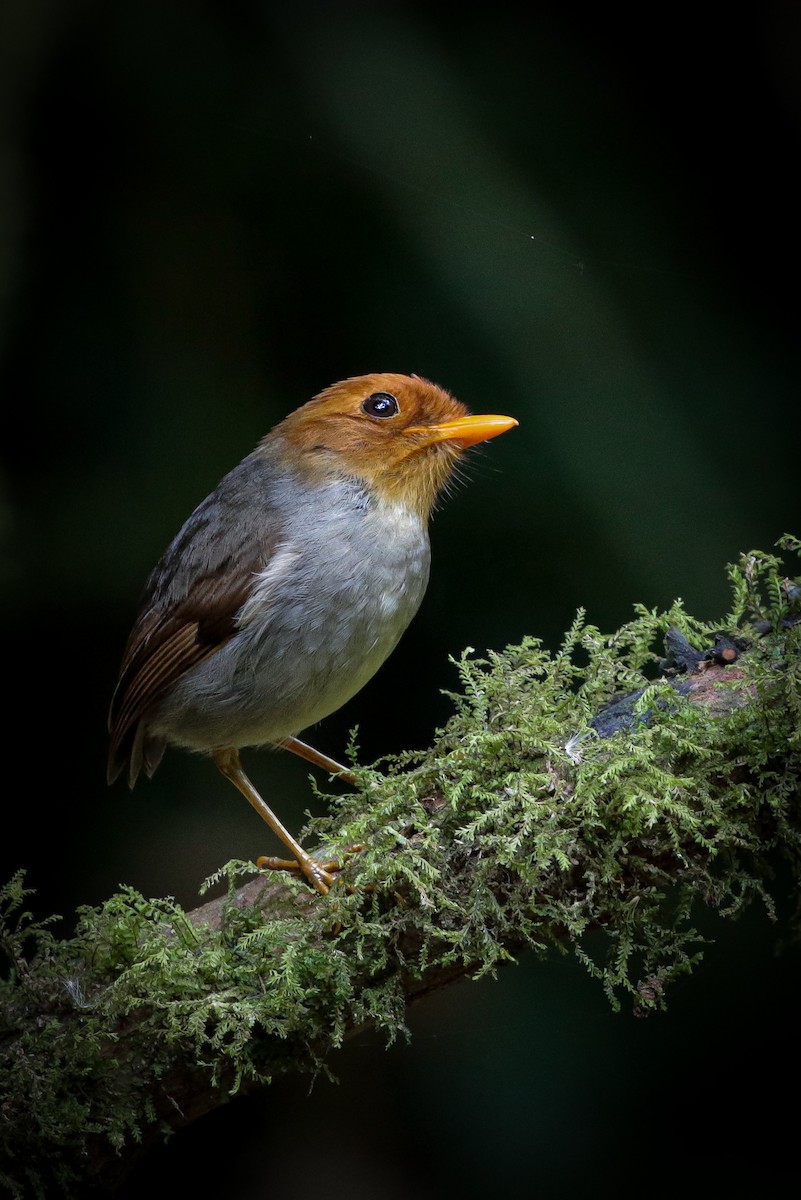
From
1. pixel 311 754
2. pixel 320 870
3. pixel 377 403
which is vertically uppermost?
pixel 377 403

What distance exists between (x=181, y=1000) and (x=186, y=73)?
9.38 ft

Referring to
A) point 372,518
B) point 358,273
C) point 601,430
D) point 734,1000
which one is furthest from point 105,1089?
point 358,273

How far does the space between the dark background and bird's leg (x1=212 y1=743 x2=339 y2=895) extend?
0.75 metres

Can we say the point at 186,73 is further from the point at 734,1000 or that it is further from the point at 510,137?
the point at 734,1000

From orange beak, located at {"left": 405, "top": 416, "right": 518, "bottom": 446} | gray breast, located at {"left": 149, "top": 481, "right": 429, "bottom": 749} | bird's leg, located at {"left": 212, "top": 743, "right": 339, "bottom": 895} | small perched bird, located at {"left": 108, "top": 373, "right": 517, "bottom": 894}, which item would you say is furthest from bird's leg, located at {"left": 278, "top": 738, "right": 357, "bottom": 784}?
orange beak, located at {"left": 405, "top": 416, "right": 518, "bottom": 446}

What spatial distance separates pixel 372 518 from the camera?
9.32 feet

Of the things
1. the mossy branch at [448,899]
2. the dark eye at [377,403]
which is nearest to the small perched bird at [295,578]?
the dark eye at [377,403]

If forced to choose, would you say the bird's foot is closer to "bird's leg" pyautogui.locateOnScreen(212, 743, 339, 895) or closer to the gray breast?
"bird's leg" pyautogui.locateOnScreen(212, 743, 339, 895)

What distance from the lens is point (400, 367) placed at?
12.8ft

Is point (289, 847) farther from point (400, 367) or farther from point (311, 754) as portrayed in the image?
point (400, 367)

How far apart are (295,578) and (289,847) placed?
0.58 metres

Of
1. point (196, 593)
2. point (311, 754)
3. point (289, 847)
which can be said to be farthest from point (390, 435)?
point (289, 847)

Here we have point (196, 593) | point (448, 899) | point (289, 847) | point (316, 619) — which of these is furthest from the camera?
point (196, 593)

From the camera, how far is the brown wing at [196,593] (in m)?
2.86
